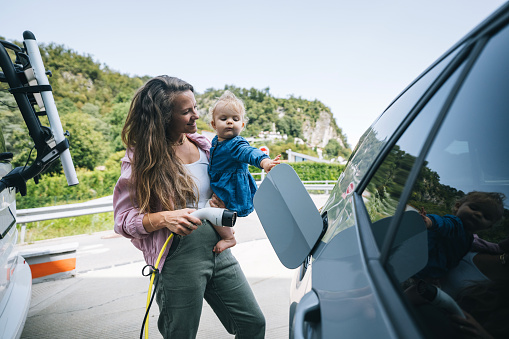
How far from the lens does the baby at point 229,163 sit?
1.64m

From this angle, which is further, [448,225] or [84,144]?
[84,144]

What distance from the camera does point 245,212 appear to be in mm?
1747

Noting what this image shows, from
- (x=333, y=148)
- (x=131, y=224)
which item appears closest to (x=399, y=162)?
(x=131, y=224)

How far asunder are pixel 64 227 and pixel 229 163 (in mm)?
11577

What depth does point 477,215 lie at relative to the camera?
63 cm

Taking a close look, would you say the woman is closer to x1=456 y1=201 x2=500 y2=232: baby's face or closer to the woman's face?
the woman's face

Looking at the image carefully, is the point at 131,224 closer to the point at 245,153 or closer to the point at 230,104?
the point at 245,153

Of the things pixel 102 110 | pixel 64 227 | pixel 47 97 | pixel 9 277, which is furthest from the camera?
pixel 102 110

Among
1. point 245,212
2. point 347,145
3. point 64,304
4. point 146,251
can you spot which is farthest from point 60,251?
point 347,145

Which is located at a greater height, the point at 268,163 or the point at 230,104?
the point at 230,104

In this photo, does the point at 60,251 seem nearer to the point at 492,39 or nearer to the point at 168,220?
the point at 168,220

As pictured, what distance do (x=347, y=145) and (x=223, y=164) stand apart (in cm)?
14714

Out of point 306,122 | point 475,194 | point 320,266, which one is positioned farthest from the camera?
point 306,122

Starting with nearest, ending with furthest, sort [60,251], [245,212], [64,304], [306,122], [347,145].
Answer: [245,212] < [64,304] < [60,251] < [306,122] < [347,145]
